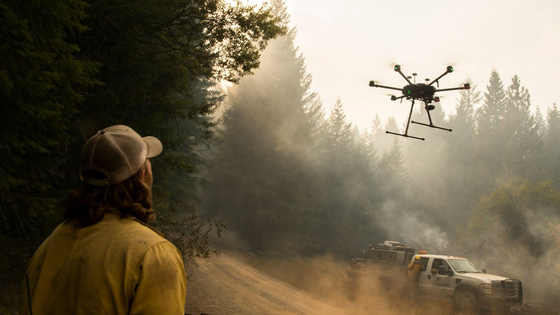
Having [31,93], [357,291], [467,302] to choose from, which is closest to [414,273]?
[467,302]

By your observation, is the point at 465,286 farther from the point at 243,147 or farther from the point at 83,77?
the point at 243,147

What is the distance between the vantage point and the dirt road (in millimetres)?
15844

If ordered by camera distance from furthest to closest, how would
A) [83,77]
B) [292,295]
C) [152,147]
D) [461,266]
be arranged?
1. [292,295]
2. [461,266]
3. [83,77]
4. [152,147]

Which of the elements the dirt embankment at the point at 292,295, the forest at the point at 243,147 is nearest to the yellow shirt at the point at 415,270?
the dirt embankment at the point at 292,295

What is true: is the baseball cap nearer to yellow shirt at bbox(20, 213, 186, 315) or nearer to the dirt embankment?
yellow shirt at bbox(20, 213, 186, 315)

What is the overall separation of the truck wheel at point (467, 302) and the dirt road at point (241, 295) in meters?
4.58

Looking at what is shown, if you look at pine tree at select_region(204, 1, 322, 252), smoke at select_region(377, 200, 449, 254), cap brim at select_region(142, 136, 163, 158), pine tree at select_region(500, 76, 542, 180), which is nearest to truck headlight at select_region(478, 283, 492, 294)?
cap brim at select_region(142, 136, 163, 158)

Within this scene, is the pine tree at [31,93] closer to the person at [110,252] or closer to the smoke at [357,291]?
the person at [110,252]

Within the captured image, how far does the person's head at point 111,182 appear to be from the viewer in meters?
1.97

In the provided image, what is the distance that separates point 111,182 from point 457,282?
17.7 metres

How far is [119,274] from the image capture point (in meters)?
1.77

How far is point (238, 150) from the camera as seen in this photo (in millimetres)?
39875

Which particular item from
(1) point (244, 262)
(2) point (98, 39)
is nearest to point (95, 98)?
(2) point (98, 39)

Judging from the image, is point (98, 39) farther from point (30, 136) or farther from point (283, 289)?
point (283, 289)
